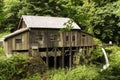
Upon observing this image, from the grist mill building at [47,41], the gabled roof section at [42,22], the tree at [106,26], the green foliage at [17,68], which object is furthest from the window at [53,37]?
the tree at [106,26]

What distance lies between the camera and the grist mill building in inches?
963

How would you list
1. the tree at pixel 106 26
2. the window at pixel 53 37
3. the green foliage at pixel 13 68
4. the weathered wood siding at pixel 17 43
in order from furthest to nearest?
the tree at pixel 106 26, the window at pixel 53 37, the weathered wood siding at pixel 17 43, the green foliage at pixel 13 68

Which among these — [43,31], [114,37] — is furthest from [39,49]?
[114,37]

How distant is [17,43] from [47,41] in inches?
141

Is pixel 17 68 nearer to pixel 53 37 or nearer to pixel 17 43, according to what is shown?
pixel 17 43

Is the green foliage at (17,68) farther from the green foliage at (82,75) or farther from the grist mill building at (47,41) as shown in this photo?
the green foliage at (82,75)

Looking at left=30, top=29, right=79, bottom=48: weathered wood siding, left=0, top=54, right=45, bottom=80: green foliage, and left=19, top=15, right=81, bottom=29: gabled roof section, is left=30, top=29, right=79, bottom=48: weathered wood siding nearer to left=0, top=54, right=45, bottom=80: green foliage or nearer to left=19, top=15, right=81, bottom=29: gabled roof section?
left=19, top=15, right=81, bottom=29: gabled roof section

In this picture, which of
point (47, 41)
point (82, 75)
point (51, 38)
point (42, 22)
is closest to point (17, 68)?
point (47, 41)

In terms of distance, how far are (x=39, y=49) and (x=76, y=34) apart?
5.17m

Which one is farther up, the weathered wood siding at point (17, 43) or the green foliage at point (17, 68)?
the weathered wood siding at point (17, 43)

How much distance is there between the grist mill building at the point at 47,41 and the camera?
80.3 ft

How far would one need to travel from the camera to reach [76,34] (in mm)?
27938

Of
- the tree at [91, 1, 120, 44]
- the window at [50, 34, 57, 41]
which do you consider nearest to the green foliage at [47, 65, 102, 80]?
the window at [50, 34, 57, 41]

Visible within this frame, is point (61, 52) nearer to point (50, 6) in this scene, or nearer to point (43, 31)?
point (43, 31)
